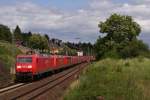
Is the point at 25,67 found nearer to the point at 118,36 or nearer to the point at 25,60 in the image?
the point at 25,60

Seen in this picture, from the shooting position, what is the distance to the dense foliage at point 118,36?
84.4 meters

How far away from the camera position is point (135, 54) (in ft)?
263

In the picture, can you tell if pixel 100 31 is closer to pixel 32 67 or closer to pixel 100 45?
pixel 100 45

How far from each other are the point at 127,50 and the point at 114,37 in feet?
37.6

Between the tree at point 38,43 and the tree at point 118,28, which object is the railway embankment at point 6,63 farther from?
the tree at point 38,43

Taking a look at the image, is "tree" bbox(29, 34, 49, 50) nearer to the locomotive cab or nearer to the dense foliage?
the dense foliage

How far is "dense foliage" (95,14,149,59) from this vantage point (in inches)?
3324

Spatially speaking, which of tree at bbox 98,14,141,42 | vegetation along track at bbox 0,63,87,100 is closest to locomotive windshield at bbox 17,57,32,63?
vegetation along track at bbox 0,63,87,100

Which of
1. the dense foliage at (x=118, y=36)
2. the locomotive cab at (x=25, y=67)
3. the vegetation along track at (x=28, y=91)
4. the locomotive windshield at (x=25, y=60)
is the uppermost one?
the dense foliage at (x=118, y=36)

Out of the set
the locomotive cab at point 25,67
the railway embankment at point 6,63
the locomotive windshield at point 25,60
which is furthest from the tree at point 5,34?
the locomotive cab at point 25,67

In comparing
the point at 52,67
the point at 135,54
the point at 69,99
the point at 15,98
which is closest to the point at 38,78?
the point at 52,67

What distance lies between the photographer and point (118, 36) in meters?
92.8

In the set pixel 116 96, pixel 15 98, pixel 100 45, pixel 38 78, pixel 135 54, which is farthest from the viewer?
pixel 100 45

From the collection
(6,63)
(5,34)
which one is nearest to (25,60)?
(6,63)
